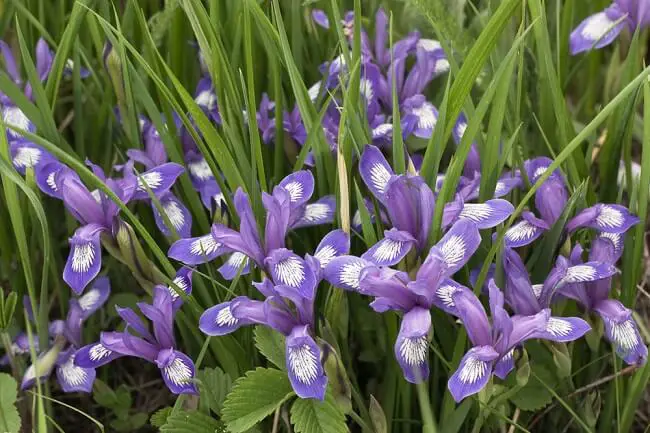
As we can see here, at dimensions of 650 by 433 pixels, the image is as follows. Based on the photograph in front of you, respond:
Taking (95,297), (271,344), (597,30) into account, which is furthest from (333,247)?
(597,30)

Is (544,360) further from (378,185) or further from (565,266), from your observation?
(378,185)

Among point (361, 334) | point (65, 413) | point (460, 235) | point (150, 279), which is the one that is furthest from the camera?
point (65, 413)

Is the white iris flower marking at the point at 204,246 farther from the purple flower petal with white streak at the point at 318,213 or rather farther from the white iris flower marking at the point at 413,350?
the white iris flower marking at the point at 413,350

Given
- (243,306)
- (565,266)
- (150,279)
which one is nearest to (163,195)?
(150,279)

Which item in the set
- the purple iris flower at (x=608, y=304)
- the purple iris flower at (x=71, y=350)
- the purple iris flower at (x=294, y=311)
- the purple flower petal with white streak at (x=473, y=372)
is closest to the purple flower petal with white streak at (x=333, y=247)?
the purple iris flower at (x=294, y=311)

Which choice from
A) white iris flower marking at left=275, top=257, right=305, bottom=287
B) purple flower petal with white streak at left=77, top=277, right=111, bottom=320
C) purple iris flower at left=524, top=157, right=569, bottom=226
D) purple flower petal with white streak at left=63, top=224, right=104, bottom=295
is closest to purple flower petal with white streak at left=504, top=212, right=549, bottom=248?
purple iris flower at left=524, top=157, right=569, bottom=226

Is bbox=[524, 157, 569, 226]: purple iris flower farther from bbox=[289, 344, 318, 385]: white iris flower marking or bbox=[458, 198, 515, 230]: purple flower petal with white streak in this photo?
bbox=[289, 344, 318, 385]: white iris flower marking
